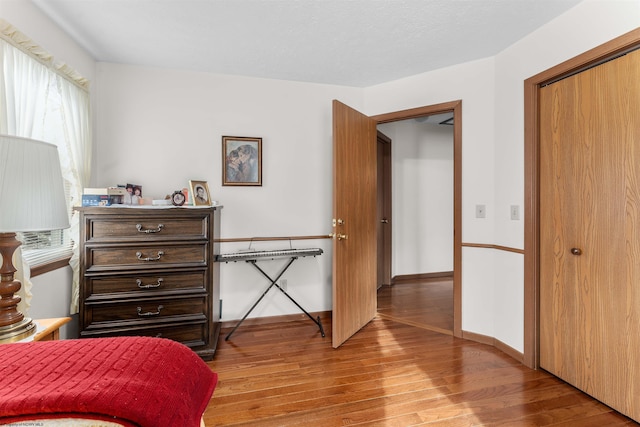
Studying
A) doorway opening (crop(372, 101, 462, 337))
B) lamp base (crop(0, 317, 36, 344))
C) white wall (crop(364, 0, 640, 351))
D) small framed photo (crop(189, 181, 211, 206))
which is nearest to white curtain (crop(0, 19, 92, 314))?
lamp base (crop(0, 317, 36, 344))

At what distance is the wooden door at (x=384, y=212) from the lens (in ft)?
14.8

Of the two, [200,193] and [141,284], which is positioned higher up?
[200,193]

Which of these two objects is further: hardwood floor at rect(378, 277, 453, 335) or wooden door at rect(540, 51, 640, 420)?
hardwood floor at rect(378, 277, 453, 335)

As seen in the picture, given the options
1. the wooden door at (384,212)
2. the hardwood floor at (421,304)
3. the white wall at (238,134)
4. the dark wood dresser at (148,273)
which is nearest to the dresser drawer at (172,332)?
the dark wood dresser at (148,273)

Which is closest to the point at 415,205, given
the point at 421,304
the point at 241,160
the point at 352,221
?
the point at 421,304

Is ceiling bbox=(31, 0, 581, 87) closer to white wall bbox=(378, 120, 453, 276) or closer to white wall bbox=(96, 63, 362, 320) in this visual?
white wall bbox=(96, 63, 362, 320)

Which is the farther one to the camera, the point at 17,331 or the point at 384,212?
the point at 384,212

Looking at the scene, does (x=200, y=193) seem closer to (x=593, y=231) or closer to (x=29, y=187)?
(x=29, y=187)

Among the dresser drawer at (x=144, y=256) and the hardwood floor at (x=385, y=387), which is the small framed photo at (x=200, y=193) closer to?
the dresser drawer at (x=144, y=256)

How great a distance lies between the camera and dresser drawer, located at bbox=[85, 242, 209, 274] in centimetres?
225

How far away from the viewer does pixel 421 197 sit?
16.2 ft

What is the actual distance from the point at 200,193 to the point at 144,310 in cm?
102

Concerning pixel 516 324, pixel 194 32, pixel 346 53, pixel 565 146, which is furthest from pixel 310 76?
pixel 516 324

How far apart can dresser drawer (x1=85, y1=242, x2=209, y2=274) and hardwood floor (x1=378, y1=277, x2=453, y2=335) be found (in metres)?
2.07
